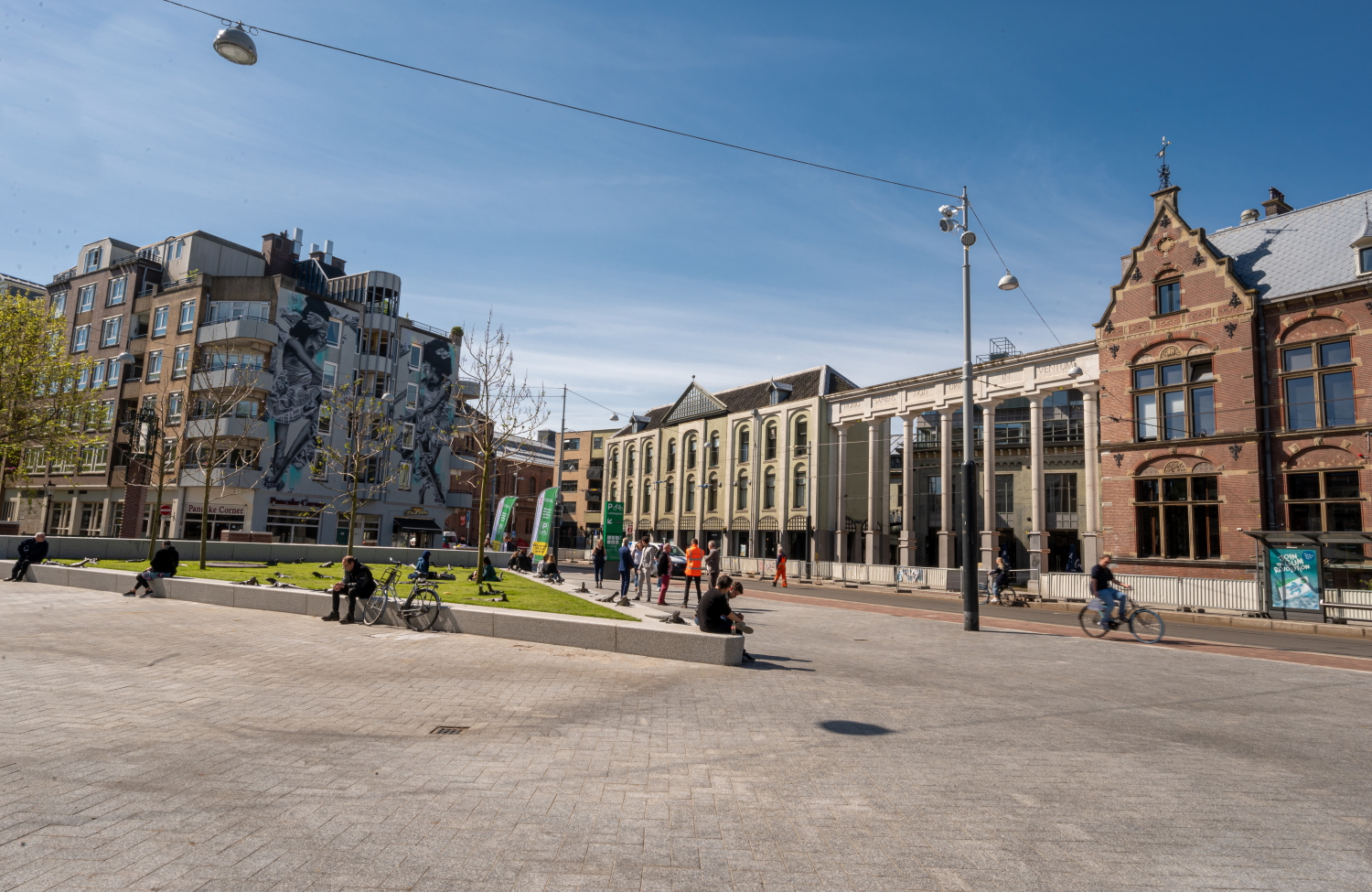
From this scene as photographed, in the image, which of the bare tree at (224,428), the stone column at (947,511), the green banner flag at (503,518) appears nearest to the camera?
the green banner flag at (503,518)

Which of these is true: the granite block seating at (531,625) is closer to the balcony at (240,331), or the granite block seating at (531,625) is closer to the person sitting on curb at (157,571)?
the person sitting on curb at (157,571)

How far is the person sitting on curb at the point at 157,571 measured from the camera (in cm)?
1850

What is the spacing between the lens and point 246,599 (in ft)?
56.0

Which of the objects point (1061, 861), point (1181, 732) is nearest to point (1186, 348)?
point (1181, 732)

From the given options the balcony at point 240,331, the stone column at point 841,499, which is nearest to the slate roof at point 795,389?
the stone column at point 841,499

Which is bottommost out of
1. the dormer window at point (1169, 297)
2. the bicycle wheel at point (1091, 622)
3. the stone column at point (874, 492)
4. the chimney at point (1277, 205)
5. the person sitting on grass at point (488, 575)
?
the bicycle wheel at point (1091, 622)

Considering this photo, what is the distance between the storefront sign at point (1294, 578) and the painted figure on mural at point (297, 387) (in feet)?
160

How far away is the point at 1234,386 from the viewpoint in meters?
28.7

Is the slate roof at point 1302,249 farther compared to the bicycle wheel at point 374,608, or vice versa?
the slate roof at point 1302,249

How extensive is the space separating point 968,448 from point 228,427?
40.6 metres

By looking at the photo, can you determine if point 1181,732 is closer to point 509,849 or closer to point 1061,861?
point 1061,861

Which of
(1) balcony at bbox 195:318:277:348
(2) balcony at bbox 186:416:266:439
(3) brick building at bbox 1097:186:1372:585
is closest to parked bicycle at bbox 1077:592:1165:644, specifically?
(3) brick building at bbox 1097:186:1372:585

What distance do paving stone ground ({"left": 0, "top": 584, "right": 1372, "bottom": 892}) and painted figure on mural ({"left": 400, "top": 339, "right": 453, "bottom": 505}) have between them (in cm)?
4534

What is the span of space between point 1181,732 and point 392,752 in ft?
25.1
